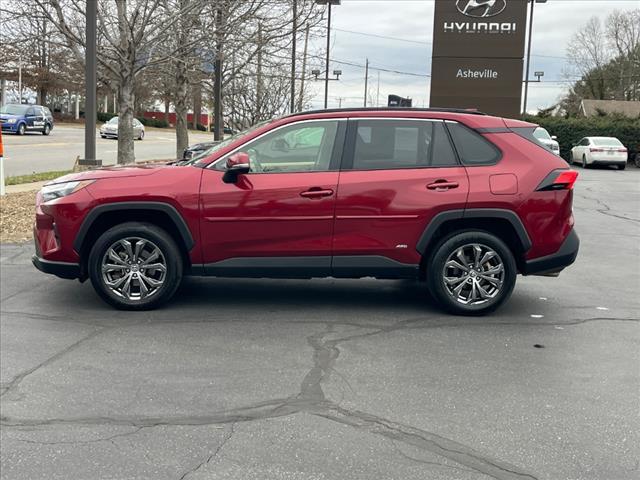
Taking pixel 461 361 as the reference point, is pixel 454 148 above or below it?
above

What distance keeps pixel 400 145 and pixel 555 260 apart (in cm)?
173

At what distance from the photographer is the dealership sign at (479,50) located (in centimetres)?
2108

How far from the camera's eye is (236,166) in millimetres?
5844

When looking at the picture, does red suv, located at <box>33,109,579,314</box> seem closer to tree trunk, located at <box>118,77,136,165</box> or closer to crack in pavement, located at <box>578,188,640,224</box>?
tree trunk, located at <box>118,77,136,165</box>

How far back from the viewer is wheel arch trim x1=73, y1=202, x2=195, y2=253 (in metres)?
6.03

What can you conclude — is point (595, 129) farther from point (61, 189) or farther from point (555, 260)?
point (61, 189)

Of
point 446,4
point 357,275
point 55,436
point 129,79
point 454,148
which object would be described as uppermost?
point 446,4

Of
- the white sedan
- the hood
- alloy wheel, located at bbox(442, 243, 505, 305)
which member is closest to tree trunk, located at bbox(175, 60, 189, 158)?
the hood

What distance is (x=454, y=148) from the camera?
20.5 feet

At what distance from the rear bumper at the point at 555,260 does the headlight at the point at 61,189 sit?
3.97m

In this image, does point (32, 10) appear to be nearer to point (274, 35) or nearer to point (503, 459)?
point (274, 35)

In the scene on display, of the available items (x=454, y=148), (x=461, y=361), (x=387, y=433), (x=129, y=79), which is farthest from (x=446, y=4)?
(x=387, y=433)

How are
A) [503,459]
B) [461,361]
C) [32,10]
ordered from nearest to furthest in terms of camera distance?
[503,459], [461,361], [32,10]

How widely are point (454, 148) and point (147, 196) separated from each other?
107 inches
